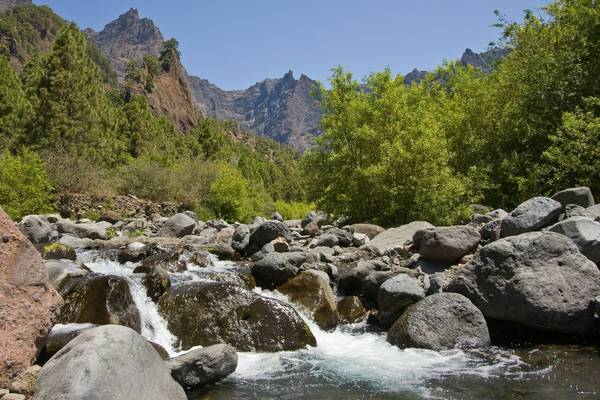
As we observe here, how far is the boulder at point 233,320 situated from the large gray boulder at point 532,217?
198 inches

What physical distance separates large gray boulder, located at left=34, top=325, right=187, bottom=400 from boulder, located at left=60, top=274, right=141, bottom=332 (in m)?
3.36

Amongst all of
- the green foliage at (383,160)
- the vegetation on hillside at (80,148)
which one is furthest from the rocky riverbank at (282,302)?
the vegetation on hillside at (80,148)

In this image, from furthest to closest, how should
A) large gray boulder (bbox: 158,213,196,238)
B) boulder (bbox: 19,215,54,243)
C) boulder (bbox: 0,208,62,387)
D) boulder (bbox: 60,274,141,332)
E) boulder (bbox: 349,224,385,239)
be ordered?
large gray boulder (bbox: 158,213,196,238) < boulder (bbox: 19,215,54,243) < boulder (bbox: 349,224,385,239) < boulder (bbox: 60,274,141,332) < boulder (bbox: 0,208,62,387)

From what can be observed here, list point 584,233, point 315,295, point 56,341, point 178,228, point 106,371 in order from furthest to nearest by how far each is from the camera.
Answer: point 178,228 < point 315,295 < point 584,233 < point 56,341 < point 106,371

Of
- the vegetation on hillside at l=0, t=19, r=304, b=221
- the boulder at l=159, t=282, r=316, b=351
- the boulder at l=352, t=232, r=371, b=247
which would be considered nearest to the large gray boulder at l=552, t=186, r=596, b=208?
the boulder at l=352, t=232, r=371, b=247

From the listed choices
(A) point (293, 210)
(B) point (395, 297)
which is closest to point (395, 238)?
(B) point (395, 297)

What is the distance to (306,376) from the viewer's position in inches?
276

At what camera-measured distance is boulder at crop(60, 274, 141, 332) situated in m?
8.09

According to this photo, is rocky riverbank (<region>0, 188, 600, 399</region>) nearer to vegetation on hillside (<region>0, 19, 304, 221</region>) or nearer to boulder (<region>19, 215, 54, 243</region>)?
boulder (<region>19, 215, 54, 243</region>)

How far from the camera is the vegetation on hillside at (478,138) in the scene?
51.7 feet

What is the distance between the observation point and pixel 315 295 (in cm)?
1009

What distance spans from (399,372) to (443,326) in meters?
1.41

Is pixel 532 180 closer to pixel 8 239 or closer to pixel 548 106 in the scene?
pixel 548 106

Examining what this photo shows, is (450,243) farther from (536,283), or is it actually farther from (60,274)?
(60,274)
